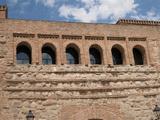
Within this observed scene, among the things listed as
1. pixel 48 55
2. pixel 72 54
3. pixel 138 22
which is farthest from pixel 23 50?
pixel 138 22

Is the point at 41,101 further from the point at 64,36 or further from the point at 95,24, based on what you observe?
the point at 95,24

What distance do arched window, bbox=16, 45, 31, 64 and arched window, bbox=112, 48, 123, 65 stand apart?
4.15 meters

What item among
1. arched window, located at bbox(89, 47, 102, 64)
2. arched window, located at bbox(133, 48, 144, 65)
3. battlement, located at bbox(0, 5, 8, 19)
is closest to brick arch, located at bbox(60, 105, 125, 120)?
arched window, located at bbox(89, 47, 102, 64)

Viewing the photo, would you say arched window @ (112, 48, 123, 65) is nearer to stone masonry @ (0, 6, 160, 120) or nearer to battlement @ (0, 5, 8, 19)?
stone masonry @ (0, 6, 160, 120)

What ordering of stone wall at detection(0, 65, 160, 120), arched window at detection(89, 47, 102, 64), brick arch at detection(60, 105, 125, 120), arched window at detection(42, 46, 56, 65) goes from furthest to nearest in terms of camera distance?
arched window at detection(89, 47, 102, 64)
arched window at detection(42, 46, 56, 65)
brick arch at detection(60, 105, 125, 120)
stone wall at detection(0, 65, 160, 120)

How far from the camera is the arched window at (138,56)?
19.0 m

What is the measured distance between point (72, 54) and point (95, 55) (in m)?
1.15

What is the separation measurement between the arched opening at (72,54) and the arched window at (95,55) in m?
0.71

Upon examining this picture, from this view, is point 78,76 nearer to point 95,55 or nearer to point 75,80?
point 75,80

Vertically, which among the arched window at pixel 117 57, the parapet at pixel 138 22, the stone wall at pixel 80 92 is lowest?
the stone wall at pixel 80 92

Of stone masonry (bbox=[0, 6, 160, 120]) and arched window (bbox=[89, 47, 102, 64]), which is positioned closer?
stone masonry (bbox=[0, 6, 160, 120])

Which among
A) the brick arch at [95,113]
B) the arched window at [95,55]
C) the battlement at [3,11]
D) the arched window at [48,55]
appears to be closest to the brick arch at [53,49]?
the arched window at [48,55]

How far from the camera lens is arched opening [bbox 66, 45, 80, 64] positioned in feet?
59.3

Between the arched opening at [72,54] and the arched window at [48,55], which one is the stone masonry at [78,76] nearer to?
the arched opening at [72,54]
